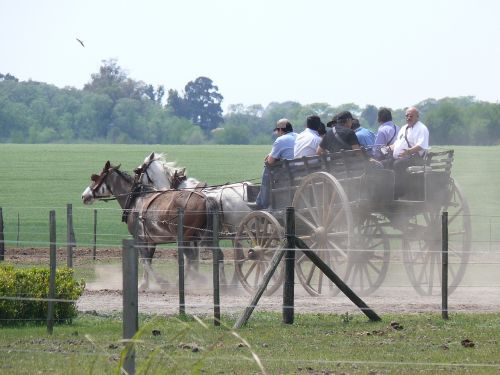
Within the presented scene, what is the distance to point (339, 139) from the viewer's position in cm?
1747

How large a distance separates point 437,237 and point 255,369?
788cm

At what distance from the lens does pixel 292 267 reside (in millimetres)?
13633

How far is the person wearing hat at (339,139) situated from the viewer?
17422 mm

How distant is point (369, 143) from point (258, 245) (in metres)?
2.24

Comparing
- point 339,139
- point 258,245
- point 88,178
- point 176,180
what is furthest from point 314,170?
point 88,178

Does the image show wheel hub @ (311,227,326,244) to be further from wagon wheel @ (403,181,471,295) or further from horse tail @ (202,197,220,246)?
horse tail @ (202,197,220,246)

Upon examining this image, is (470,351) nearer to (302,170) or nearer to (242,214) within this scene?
(302,170)

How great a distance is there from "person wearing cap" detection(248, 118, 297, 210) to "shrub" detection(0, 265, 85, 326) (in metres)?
4.22

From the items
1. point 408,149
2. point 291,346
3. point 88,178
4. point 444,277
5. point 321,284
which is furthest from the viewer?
point 88,178

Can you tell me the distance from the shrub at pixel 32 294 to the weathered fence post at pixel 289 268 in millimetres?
2488

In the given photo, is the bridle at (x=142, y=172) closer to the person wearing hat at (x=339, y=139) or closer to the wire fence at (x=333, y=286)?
the wire fence at (x=333, y=286)

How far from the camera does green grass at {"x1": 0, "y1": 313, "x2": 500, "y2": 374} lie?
10.8 meters

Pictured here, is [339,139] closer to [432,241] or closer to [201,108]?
[432,241]

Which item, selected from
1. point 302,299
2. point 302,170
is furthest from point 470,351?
point 302,170
